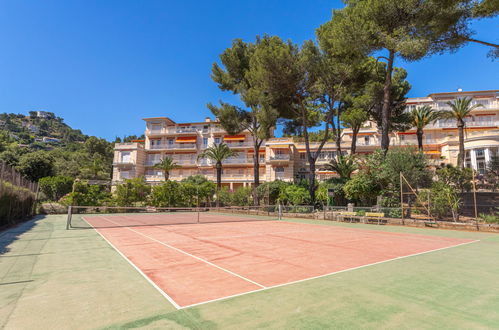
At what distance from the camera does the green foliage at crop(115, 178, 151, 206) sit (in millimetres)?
28875

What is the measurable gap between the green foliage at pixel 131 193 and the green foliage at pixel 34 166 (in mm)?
29244

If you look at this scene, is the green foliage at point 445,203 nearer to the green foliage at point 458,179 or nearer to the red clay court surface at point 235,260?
the green foliage at point 458,179

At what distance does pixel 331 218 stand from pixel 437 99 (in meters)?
40.0

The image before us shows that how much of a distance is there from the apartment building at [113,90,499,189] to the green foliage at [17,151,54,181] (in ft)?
37.1

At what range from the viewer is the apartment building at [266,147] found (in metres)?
43.4

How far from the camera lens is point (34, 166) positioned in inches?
1868

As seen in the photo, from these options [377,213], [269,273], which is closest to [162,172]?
[377,213]

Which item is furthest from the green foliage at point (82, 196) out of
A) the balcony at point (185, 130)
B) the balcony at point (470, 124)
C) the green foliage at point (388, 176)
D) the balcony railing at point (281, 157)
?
the balcony at point (470, 124)

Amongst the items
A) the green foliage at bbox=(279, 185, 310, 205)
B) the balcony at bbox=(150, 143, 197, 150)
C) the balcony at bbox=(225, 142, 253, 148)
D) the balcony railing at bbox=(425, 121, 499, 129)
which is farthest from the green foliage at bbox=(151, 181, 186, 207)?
the balcony railing at bbox=(425, 121, 499, 129)

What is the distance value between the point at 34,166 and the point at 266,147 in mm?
40005

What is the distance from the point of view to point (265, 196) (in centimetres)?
3053

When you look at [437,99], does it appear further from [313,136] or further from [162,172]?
[162,172]

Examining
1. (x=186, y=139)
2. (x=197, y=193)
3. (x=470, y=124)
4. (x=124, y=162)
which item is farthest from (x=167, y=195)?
(x=470, y=124)

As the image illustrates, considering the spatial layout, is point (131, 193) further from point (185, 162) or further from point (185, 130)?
point (185, 130)
